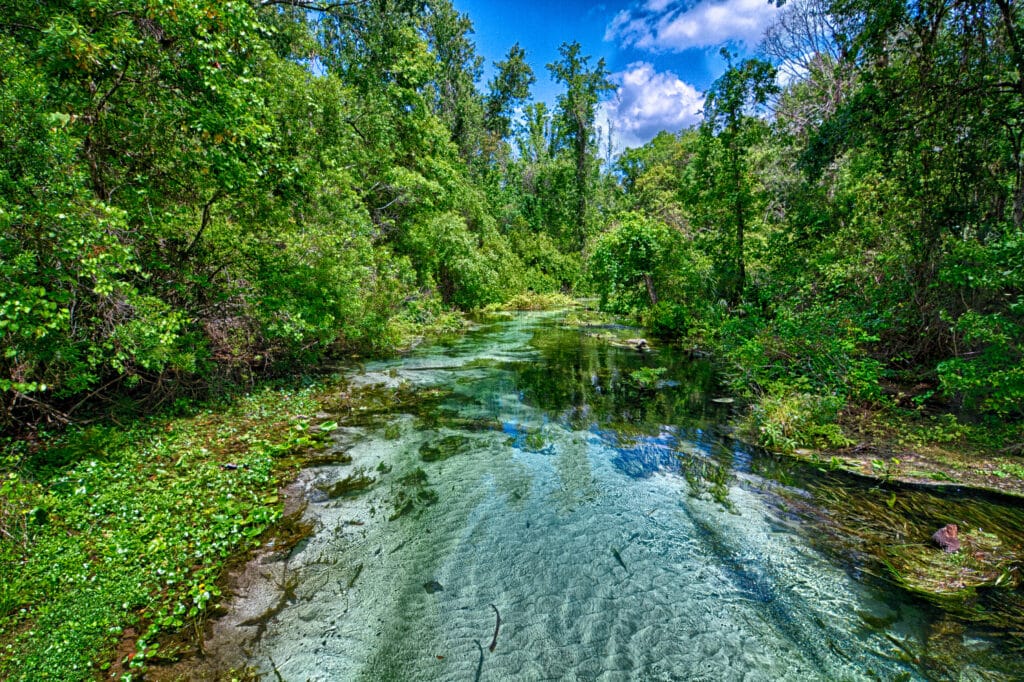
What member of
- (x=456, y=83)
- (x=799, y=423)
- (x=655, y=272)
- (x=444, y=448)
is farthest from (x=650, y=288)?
(x=456, y=83)

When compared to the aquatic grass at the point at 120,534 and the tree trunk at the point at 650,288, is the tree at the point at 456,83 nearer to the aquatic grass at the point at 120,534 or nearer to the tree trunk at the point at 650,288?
the tree trunk at the point at 650,288

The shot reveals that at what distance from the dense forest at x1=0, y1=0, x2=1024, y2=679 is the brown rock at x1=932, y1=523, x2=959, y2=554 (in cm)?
209

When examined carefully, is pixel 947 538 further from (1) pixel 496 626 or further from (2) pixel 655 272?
(2) pixel 655 272

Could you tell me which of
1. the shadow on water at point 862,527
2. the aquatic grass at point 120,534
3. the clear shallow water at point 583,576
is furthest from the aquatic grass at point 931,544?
the aquatic grass at point 120,534

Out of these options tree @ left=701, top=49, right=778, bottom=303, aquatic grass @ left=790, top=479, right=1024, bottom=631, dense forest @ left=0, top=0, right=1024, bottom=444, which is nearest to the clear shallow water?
aquatic grass @ left=790, top=479, right=1024, bottom=631

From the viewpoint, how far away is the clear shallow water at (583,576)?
294 cm

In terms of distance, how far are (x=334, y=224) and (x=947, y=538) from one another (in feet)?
37.5

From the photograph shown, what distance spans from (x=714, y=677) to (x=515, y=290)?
95.2ft

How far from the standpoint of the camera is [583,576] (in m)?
3.81

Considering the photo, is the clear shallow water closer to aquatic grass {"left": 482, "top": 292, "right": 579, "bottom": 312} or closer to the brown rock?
the brown rock

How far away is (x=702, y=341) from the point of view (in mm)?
14180

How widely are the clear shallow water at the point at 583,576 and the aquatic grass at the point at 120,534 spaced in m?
0.71

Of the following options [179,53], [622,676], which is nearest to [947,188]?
A: [622,676]

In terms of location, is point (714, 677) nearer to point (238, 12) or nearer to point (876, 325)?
point (876, 325)
